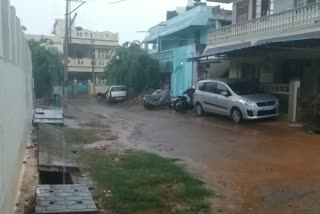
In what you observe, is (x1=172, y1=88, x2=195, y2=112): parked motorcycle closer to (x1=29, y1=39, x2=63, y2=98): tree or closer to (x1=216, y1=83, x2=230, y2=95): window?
(x1=216, y1=83, x2=230, y2=95): window

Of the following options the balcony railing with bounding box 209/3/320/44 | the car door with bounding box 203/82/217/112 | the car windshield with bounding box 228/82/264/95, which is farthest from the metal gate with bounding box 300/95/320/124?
the car door with bounding box 203/82/217/112

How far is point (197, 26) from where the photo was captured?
102 feet

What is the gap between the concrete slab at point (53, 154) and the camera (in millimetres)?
7324

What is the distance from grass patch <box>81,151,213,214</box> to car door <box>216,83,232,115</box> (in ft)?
25.4

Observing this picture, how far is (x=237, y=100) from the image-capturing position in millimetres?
15594

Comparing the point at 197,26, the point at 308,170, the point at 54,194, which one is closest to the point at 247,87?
the point at 308,170

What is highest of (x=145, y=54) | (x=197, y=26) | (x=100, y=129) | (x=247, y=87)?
(x=197, y=26)

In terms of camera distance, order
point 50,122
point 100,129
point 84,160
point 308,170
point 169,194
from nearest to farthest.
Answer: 1. point 169,194
2. point 308,170
3. point 84,160
4. point 50,122
5. point 100,129

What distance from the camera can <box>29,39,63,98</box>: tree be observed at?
3388 cm

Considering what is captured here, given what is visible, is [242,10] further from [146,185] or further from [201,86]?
[146,185]

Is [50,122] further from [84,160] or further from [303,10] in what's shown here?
[303,10]

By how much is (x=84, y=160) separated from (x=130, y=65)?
2317 centimetres

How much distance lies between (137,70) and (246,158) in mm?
22809

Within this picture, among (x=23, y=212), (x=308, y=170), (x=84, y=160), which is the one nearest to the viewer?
(x=23, y=212)
